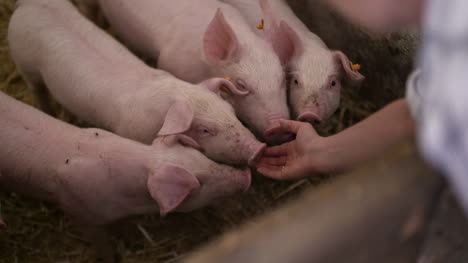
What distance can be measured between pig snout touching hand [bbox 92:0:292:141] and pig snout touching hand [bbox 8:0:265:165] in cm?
15

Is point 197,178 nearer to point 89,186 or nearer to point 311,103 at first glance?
point 89,186

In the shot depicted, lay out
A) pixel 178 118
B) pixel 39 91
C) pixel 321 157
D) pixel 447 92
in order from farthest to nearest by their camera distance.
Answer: pixel 39 91
pixel 178 118
pixel 321 157
pixel 447 92

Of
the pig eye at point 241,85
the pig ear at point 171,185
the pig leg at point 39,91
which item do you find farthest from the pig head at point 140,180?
the pig leg at point 39,91

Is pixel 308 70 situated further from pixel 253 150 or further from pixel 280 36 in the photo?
pixel 253 150

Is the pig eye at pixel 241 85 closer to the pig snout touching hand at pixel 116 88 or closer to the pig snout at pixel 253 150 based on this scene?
the pig snout touching hand at pixel 116 88

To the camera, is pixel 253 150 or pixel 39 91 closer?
pixel 253 150

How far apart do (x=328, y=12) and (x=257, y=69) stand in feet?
2.46

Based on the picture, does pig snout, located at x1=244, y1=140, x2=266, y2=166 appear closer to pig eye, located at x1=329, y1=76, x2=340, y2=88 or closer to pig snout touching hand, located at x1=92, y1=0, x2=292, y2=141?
pig snout touching hand, located at x1=92, y1=0, x2=292, y2=141

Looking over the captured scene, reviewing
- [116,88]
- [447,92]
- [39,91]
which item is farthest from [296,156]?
[39,91]

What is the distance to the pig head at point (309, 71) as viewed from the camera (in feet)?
7.91

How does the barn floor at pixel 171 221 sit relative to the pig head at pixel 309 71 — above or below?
below

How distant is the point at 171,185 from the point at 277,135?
Result: 0.61m

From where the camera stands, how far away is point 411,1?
1.04 meters

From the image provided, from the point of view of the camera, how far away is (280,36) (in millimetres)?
2535
